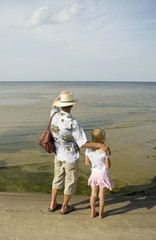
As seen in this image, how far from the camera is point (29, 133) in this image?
10.3 m

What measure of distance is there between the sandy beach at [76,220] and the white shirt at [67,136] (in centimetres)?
98

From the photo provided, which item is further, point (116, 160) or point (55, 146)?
point (116, 160)

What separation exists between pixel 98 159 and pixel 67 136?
59 centimetres

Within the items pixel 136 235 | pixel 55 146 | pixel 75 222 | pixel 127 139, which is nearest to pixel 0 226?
pixel 75 222

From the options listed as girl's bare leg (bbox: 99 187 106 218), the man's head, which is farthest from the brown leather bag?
girl's bare leg (bbox: 99 187 106 218)

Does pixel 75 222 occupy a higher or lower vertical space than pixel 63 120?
lower

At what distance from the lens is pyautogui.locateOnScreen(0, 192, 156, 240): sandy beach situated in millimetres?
3119

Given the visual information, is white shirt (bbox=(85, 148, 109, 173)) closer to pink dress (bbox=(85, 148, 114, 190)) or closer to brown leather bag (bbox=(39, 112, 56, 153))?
pink dress (bbox=(85, 148, 114, 190))

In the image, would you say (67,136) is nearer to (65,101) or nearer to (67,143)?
(67,143)

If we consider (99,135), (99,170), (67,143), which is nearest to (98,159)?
(99,170)

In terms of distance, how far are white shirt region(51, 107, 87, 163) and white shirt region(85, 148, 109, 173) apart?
9.4 inches

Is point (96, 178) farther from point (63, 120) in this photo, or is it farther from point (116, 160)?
point (116, 160)

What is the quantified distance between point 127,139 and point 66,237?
273 inches

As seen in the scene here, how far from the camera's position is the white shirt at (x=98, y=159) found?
3.36m
